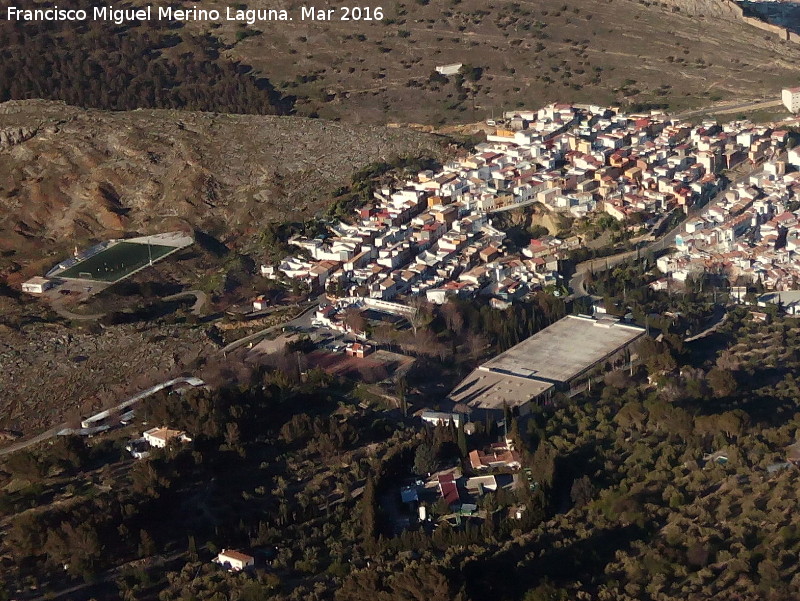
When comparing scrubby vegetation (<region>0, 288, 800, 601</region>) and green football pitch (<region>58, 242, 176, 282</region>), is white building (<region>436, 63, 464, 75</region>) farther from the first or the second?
scrubby vegetation (<region>0, 288, 800, 601</region>)

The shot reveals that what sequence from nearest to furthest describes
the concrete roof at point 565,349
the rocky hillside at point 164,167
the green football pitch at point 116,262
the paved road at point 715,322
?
the concrete roof at point 565,349 → the paved road at point 715,322 → the green football pitch at point 116,262 → the rocky hillside at point 164,167

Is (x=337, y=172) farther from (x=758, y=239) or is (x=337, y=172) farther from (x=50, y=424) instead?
(x=50, y=424)

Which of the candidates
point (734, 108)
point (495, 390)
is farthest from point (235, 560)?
point (734, 108)

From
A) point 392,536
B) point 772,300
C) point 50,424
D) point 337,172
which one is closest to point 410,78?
point 337,172

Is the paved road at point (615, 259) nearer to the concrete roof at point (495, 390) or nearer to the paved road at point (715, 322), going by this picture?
the paved road at point (715, 322)

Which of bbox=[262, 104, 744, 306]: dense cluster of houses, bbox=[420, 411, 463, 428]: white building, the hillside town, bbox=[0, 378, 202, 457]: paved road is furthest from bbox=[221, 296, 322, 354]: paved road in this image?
bbox=[420, 411, 463, 428]: white building

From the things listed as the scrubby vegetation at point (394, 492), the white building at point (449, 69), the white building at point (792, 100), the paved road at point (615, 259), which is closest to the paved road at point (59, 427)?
the scrubby vegetation at point (394, 492)
